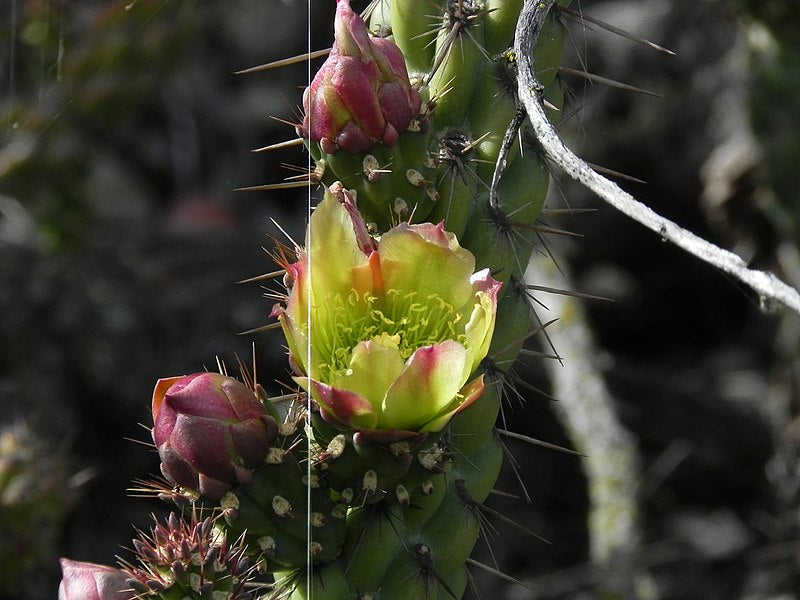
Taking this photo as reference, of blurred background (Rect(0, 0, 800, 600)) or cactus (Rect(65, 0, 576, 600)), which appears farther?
blurred background (Rect(0, 0, 800, 600))

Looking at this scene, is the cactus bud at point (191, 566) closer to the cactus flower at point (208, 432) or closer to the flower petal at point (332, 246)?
the cactus flower at point (208, 432)

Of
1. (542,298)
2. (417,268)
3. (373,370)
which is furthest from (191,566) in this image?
(542,298)

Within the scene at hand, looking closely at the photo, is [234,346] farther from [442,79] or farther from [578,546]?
[442,79]

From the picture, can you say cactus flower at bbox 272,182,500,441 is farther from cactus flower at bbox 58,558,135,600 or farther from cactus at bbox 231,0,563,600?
cactus flower at bbox 58,558,135,600

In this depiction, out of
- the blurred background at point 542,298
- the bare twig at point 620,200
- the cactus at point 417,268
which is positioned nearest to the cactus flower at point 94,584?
the cactus at point 417,268

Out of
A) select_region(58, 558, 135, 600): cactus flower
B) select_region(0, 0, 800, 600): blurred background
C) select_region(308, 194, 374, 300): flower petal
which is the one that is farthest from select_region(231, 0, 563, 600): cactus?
select_region(0, 0, 800, 600): blurred background

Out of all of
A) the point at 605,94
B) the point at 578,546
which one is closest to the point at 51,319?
the point at 578,546
